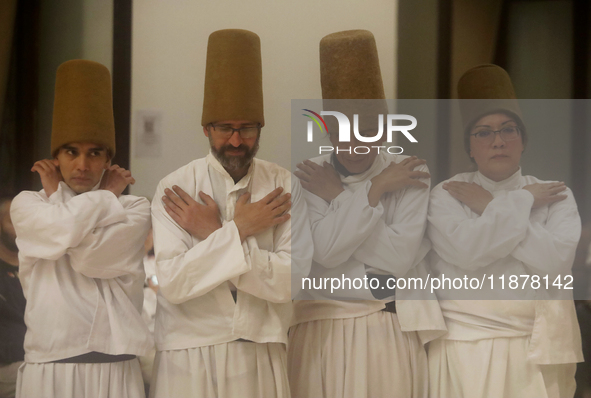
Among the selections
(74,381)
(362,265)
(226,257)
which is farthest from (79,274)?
(362,265)

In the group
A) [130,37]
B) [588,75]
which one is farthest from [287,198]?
[588,75]

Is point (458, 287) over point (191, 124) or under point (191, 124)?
under

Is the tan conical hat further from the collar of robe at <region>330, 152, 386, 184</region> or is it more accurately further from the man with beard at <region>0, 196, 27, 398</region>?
the man with beard at <region>0, 196, 27, 398</region>

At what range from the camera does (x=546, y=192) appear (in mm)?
2209

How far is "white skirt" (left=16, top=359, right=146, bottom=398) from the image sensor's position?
2.05 metres

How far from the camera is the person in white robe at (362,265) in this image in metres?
2.12

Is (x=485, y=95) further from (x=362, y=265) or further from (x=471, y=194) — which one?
(x=362, y=265)

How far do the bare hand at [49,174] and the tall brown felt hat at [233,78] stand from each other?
684 millimetres

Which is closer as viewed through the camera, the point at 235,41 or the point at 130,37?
the point at 235,41

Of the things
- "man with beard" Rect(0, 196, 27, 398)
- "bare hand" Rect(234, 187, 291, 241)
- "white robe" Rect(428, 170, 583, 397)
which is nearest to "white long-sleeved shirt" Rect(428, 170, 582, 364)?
"white robe" Rect(428, 170, 583, 397)

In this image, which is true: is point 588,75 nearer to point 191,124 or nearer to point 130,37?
point 191,124

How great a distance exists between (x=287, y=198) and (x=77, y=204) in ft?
2.77

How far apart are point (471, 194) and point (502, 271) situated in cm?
35

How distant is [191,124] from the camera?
2.31 meters
